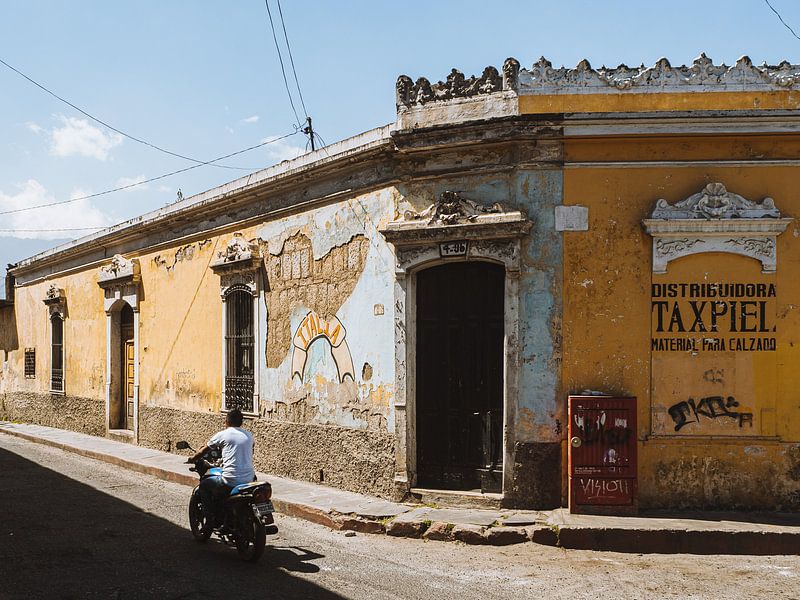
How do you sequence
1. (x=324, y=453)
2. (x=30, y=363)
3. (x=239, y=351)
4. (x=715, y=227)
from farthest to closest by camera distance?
(x=30, y=363), (x=239, y=351), (x=324, y=453), (x=715, y=227)

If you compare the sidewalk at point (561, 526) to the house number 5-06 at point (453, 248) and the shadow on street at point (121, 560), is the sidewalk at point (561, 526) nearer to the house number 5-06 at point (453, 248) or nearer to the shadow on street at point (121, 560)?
the shadow on street at point (121, 560)

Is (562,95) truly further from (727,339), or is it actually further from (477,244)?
(727,339)

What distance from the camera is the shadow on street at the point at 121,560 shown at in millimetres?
6125

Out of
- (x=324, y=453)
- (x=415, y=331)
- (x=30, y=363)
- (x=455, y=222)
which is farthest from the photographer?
(x=30, y=363)

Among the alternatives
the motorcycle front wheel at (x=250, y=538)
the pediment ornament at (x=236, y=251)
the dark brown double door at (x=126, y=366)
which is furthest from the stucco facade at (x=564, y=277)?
the dark brown double door at (x=126, y=366)

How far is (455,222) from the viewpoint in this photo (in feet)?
29.8

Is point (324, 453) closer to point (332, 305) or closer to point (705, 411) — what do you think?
point (332, 305)

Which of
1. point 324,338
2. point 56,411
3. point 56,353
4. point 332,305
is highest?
point 332,305

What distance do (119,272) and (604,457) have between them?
11.9 m

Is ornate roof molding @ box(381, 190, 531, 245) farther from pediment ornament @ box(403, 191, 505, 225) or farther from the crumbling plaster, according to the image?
the crumbling plaster

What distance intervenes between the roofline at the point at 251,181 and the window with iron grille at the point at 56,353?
2.40m

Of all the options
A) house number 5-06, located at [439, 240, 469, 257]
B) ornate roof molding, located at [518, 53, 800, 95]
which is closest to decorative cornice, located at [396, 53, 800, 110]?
ornate roof molding, located at [518, 53, 800, 95]

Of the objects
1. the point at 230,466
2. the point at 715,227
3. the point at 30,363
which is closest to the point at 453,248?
the point at 715,227

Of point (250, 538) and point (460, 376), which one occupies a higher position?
point (460, 376)
